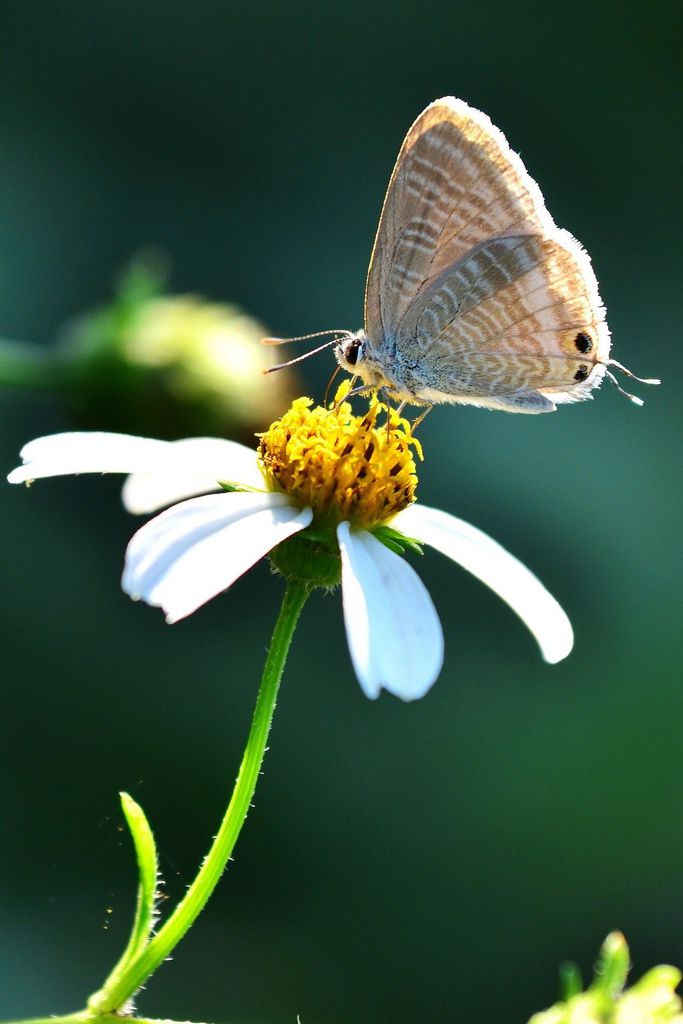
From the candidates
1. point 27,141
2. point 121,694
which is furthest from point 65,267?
point 121,694

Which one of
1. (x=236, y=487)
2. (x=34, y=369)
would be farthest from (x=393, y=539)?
(x=34, y=369)

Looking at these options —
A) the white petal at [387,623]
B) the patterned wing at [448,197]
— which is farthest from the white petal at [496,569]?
the patterned wing at [448,197]

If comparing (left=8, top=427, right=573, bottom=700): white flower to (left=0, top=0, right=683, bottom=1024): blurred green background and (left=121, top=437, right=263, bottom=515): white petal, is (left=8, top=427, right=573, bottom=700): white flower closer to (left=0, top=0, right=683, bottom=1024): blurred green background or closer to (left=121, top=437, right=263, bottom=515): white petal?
(left=121, top=437, right=263, bottom=515): white petal

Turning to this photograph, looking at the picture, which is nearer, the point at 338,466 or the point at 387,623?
the point at 387,623

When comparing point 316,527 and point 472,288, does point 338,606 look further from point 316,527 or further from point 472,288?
point 316,527

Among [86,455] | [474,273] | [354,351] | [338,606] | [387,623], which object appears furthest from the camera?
[338,606]

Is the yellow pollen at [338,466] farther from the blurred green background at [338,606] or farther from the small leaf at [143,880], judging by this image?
the blurred green background at [338,606]

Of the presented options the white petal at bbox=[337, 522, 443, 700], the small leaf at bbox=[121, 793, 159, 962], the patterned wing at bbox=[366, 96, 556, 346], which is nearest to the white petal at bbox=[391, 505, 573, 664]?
the white petal at bbox=[337, 522, 443, 700]
